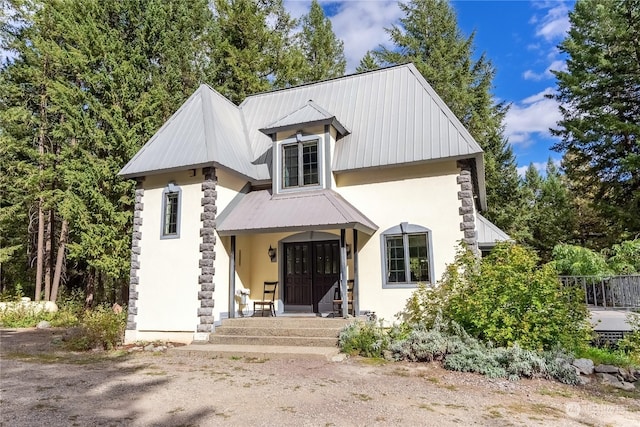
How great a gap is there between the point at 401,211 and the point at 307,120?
3.69m

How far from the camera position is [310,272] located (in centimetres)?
1148

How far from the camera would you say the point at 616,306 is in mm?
11672

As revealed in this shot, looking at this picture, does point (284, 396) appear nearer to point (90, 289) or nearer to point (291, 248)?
point (291, 248)

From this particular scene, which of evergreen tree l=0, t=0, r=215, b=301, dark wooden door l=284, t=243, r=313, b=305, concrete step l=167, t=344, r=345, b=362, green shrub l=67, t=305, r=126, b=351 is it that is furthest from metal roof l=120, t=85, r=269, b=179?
concrete step l=167, t=344, r=345, b=362

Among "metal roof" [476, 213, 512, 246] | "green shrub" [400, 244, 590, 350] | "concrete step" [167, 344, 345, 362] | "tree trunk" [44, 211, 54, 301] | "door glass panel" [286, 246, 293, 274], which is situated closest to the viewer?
"green shrub" [400, 244, 590, 350]

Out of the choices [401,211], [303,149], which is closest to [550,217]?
[401,211]

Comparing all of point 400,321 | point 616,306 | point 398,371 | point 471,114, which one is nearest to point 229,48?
point 471,114

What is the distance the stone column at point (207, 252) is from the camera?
10.0 m

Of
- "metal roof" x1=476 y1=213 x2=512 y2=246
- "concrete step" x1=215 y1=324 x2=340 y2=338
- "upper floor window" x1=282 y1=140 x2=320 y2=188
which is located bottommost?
"concrete step" x1=215 y1=324 x2=340 y2=338

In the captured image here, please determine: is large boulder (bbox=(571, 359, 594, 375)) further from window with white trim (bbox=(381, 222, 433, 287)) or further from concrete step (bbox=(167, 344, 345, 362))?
concrete step (bbox=(167, 344, 345, 362))

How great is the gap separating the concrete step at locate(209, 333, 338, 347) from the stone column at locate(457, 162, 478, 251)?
163 inches

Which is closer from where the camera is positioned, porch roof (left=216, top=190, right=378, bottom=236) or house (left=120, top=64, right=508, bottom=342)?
porch roof (left=216, top=190, right=378, bottom=236)

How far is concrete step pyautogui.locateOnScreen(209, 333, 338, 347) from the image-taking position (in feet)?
29.6

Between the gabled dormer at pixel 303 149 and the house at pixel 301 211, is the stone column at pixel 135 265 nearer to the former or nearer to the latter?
the house at pixel 301 211
